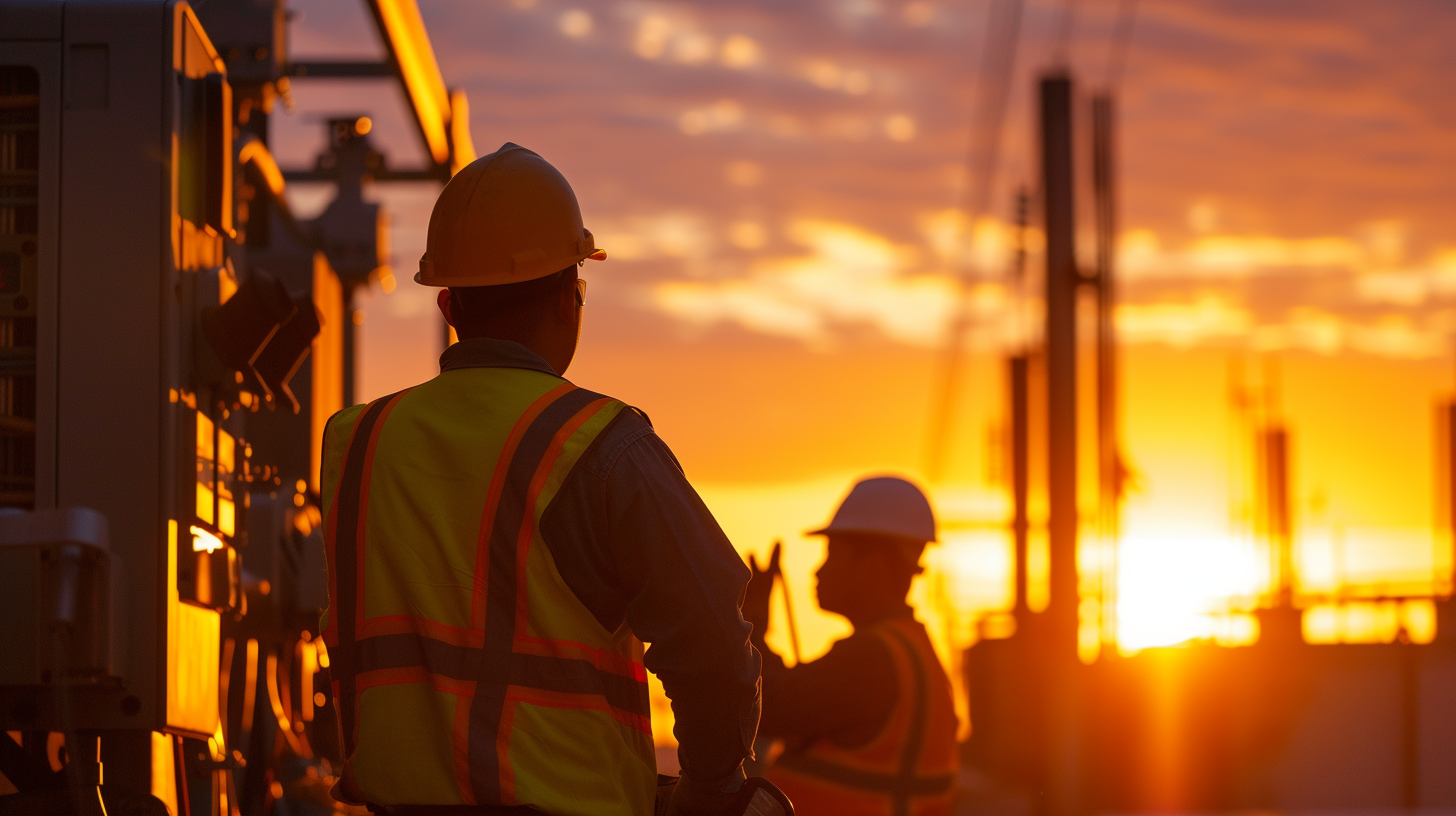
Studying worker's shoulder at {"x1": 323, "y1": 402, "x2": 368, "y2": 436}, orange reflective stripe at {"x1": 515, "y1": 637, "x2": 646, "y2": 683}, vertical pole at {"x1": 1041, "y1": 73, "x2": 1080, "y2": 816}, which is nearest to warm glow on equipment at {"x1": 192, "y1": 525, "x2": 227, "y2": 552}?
worker's shoulder at {"x1": 323, "y1": 402, "x2": 368, "y2": 436}

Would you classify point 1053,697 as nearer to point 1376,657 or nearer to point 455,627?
point 455,627

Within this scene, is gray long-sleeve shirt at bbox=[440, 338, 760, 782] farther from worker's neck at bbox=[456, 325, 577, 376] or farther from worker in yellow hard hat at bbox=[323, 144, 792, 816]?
worker's neck at bbox=[456, 325, 577, 376]

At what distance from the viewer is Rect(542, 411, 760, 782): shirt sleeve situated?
291 centimetres

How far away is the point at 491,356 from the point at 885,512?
267cm

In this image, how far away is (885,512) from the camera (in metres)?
5.60

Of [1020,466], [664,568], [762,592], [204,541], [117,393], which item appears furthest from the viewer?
[1020,466]

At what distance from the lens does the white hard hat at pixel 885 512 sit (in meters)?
5.57

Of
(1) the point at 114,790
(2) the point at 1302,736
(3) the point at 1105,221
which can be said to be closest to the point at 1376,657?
(2) the point at 1302,736

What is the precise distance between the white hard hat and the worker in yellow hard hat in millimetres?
2541

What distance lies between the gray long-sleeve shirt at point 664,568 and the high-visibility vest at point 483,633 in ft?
0.13

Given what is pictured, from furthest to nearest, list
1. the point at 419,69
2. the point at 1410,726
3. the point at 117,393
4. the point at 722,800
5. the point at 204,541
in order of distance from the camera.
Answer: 1. the point at 1410,726
2. the point at 419,69
3. the point at 204,541
4. the point at 117,393
5. the point at 722,800

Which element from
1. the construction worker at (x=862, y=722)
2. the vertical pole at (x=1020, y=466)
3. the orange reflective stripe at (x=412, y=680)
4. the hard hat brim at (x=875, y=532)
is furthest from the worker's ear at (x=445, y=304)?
the vertical pole at (x=1020, y=466)

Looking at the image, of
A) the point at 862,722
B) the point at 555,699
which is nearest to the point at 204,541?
the point at 555,699

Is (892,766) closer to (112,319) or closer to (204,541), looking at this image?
(204,541)
